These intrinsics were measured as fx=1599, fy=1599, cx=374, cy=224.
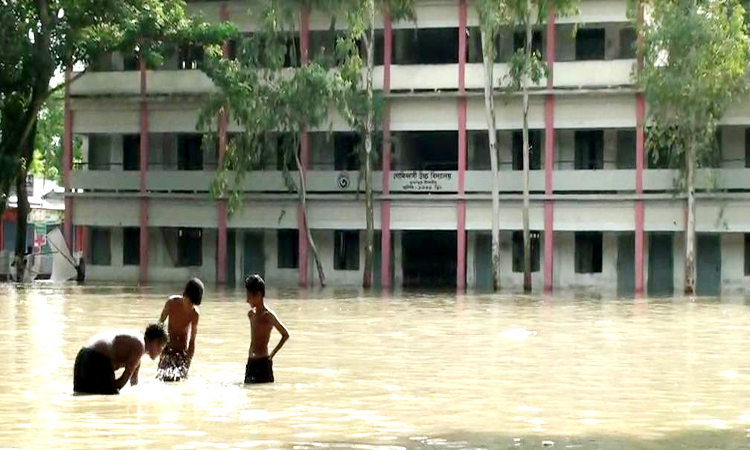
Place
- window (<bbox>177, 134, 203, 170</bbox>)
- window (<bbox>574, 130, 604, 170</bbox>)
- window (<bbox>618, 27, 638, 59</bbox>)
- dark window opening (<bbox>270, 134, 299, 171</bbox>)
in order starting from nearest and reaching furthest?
dark window opening (<bbox>270, 134, 299, 171</bbox>) < window (<bbox>618, 27, 638, 59</bbox>) < window (<bbox>574, 130, 604, 170</bbox>) < window (<bbox>177, 134, 203, 170</bbox>)

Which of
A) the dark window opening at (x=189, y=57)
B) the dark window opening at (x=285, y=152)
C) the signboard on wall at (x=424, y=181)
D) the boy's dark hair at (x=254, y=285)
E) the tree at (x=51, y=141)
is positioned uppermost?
the dark window opening at (x=189, y=57)

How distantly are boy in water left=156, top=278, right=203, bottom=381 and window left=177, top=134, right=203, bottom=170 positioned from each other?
46.1m

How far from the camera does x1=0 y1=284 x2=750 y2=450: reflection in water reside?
13.8m

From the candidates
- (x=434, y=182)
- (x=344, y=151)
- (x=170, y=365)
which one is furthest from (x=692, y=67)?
(x=170, y=365)

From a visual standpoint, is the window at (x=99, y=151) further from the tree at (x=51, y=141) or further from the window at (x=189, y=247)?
the tree at (x=51, y=141)

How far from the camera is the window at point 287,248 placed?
204ft

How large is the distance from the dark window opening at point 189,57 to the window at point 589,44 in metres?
15.0

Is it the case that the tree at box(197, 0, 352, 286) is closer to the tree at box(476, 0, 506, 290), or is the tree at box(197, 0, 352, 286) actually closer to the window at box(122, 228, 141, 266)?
the tree at box(476, 0, 506, 290)

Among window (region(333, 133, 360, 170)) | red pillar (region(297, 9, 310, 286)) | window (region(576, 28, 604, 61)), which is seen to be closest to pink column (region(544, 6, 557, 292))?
window (region(576, 28, 604, 61))

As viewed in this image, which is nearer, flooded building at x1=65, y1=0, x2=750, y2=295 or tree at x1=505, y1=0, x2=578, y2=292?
tree at x1=505, y1=0, x2=578, y2=292

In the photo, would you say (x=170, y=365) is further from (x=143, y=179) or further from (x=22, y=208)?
(x=143, y=179)

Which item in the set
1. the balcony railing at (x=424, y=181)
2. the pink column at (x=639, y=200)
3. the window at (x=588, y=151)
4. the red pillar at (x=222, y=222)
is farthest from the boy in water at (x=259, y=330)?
the red pillar at (x=222, y=222)

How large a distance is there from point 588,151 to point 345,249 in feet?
33.0

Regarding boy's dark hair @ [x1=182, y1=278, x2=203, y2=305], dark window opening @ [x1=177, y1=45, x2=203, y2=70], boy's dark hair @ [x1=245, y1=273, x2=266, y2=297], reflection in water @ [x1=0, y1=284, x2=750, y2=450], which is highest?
dark window opening @ [x1=177, y1=45, x2=203, y2=70]
